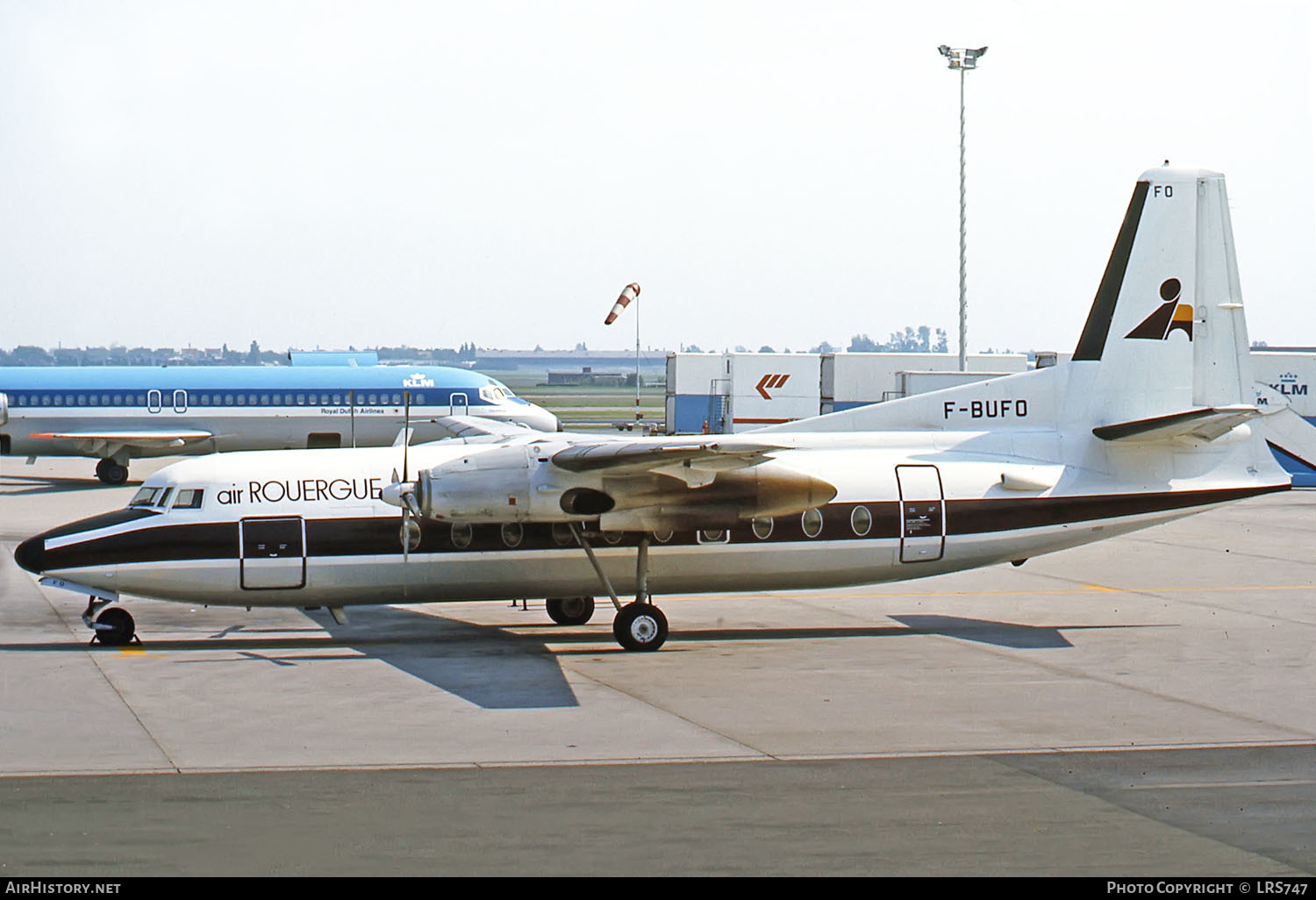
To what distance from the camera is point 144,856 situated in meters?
10.3

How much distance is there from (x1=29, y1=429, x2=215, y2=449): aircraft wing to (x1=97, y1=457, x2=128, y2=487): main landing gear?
645 mm

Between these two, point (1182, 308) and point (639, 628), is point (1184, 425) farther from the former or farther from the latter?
point (639, 628)

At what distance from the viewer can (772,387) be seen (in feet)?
180

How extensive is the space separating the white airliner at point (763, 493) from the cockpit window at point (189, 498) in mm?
26

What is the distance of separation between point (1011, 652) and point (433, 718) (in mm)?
8160

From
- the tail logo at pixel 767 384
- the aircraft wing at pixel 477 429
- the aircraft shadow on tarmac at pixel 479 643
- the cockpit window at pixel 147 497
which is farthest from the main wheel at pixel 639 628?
the tail logo at pixel 767 384

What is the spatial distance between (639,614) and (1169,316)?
885 cm

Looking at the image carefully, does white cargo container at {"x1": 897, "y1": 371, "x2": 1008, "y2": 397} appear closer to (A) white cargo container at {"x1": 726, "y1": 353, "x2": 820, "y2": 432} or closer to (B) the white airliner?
(A) white cargo container at {"x1": 726, "y1": 353, "x2": 820, "y2": 432}

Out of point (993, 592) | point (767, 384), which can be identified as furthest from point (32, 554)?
point (767, 384)

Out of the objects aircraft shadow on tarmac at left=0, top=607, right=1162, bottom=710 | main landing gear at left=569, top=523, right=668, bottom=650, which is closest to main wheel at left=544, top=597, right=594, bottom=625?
aircraft shadow on tarmac at left=0, top=607, right=1162, bottom=710

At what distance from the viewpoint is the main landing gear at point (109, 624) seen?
64.0 ft

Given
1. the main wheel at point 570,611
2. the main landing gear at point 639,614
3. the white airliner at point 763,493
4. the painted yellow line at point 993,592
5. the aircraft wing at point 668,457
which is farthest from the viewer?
the painted yellow line at point 993,592

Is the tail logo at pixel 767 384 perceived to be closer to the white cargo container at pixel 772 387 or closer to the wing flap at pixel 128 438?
the white cargo container at pixel 772 387

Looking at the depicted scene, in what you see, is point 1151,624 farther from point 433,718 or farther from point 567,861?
point 567,861
